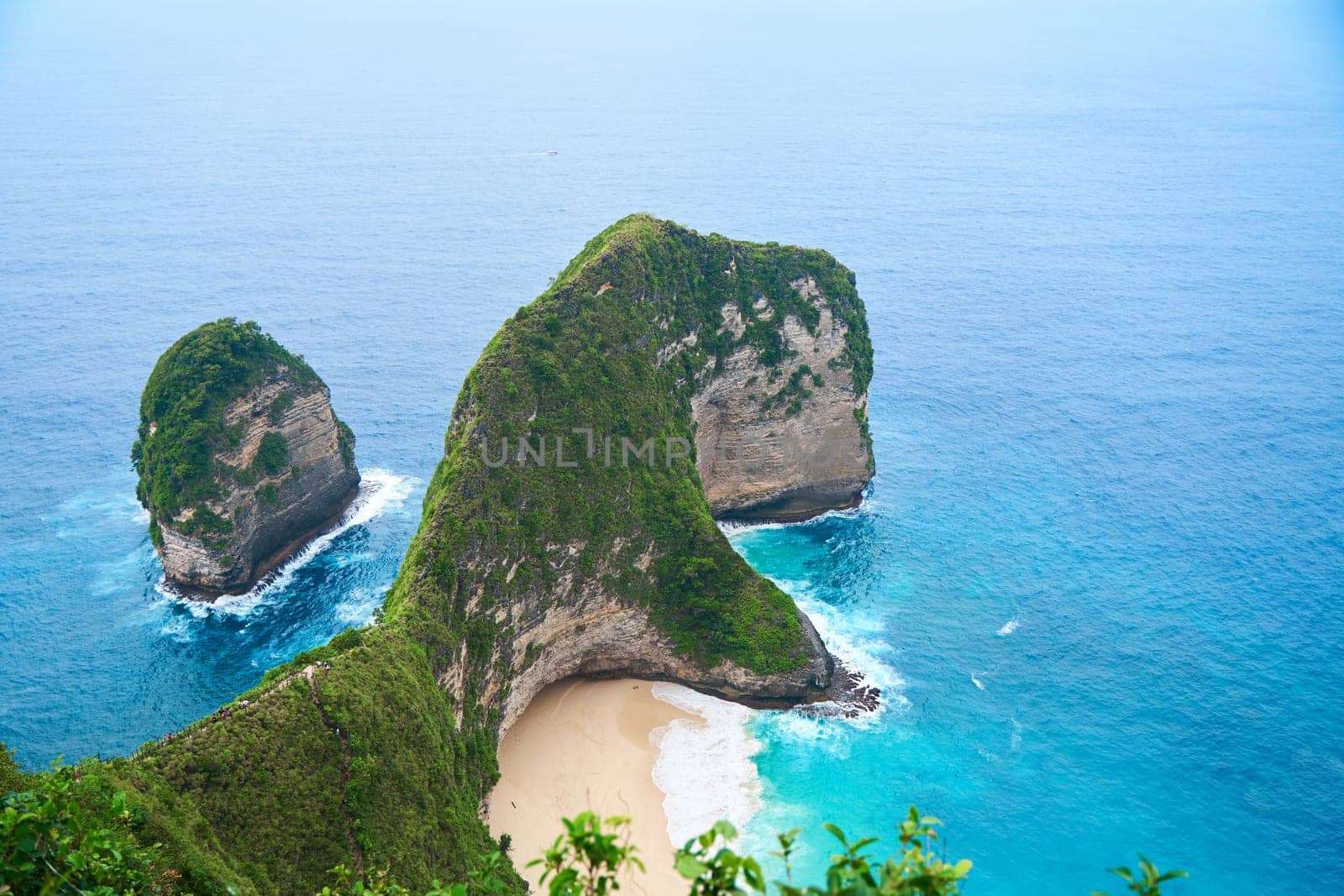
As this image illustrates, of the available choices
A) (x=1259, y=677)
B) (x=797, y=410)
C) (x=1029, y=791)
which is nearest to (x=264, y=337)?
(x=797, y=410)

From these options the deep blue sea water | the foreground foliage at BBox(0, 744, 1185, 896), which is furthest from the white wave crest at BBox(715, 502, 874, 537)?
the foreground foliage at BBox(0, 744, 1185, 896)

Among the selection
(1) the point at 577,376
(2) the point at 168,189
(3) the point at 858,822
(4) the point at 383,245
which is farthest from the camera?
(2) the point at 168,189

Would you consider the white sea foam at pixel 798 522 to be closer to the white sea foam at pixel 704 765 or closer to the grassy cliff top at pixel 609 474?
the grassy cliff top at pixel 609 474

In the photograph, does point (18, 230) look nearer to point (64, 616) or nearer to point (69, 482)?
point (69, 482)

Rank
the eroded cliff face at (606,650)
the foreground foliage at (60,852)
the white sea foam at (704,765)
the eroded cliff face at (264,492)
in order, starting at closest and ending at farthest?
the foreground foliage at (60,852) → the white sea foam at (704,765) → the eroded cliff face at (606,650) → the eroded cliff face at (264,492)

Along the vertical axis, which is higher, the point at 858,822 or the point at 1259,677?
the point at 1259,677

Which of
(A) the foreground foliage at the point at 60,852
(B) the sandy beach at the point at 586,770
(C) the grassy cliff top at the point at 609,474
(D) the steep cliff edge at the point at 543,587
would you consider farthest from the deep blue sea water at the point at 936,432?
(A) the foreground foliage at the point at 60,852
